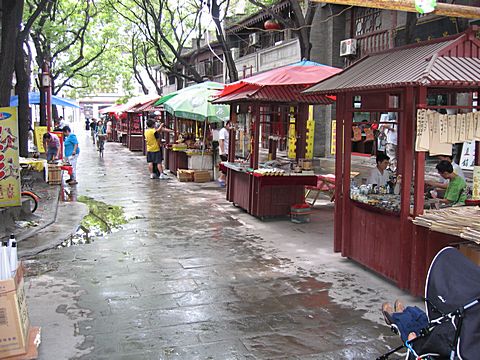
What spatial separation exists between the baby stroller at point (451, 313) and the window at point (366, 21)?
1671 centimetres

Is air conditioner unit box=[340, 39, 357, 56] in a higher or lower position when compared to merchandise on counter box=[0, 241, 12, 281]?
higher

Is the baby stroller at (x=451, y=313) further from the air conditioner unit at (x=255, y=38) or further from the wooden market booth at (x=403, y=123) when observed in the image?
the air conditioner unit at (x=255, y=38)

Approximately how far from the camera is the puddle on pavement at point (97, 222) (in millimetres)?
9246

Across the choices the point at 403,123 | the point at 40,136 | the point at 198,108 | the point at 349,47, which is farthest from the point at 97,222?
the point at 349,47

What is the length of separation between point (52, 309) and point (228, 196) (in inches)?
280

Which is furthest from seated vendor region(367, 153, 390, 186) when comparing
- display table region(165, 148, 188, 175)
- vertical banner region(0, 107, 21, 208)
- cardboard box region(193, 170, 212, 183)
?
display table region(165, 148, 188, 175)

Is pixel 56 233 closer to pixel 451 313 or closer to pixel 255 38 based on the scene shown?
pixel 451 313

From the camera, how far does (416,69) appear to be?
582cm

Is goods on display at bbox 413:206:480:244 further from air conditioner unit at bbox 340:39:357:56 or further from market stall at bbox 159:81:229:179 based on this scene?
air conditioner unit at bbox 340:39:357:56

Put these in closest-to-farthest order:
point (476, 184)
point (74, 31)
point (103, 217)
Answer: point (476, 184) < point (103, 217) < point (74, 31)

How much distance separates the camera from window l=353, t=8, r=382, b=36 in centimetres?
1911

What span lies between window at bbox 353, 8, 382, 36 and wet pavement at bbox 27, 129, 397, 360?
11.6 m

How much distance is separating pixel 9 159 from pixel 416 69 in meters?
6.72

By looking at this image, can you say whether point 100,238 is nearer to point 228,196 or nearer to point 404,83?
point 228,196
